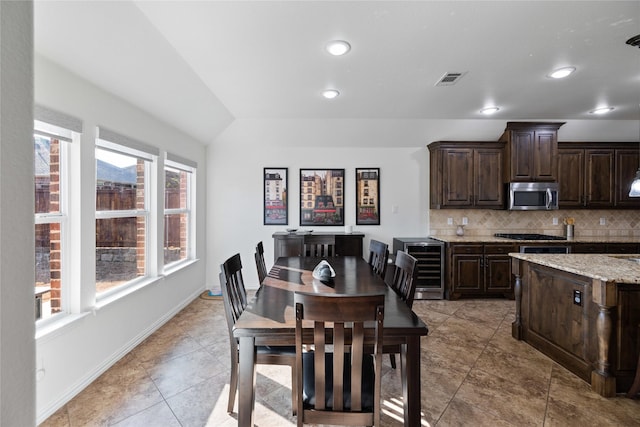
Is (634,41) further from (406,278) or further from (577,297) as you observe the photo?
(406,278)

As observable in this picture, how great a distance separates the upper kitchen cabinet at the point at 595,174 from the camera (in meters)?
4.67

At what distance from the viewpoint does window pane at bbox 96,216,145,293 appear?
2.68 metres

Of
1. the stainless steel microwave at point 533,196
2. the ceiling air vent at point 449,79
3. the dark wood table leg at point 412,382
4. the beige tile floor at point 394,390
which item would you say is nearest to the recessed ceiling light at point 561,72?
the ceiling air vent at point 449,79

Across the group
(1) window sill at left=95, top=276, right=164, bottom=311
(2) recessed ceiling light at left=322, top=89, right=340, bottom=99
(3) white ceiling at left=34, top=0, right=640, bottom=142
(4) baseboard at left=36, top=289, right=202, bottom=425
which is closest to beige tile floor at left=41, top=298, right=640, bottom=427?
(4) baseboard at left=36, top=289, right=202, bottom=425

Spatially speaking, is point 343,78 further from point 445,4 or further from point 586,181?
point 586,181

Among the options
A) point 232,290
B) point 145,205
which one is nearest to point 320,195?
point 145,205

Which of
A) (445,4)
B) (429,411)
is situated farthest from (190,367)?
(445,4)

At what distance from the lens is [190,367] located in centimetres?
256

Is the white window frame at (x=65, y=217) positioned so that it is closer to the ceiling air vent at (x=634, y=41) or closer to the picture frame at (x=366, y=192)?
the picture frame at (x=366, y=192)

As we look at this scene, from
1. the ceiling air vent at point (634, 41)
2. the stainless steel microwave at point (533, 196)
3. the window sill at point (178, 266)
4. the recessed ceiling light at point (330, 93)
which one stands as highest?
the recessed ceiling light at point (330, 93)

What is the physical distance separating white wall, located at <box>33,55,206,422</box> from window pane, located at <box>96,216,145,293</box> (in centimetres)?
20

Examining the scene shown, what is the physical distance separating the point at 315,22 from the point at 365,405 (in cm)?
241

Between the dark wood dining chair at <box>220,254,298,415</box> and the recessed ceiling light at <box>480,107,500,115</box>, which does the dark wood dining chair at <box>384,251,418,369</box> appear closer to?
the dark wood dining chair at <box>220,254,298,415</box>

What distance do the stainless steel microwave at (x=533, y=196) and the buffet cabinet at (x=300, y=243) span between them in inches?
95.9
